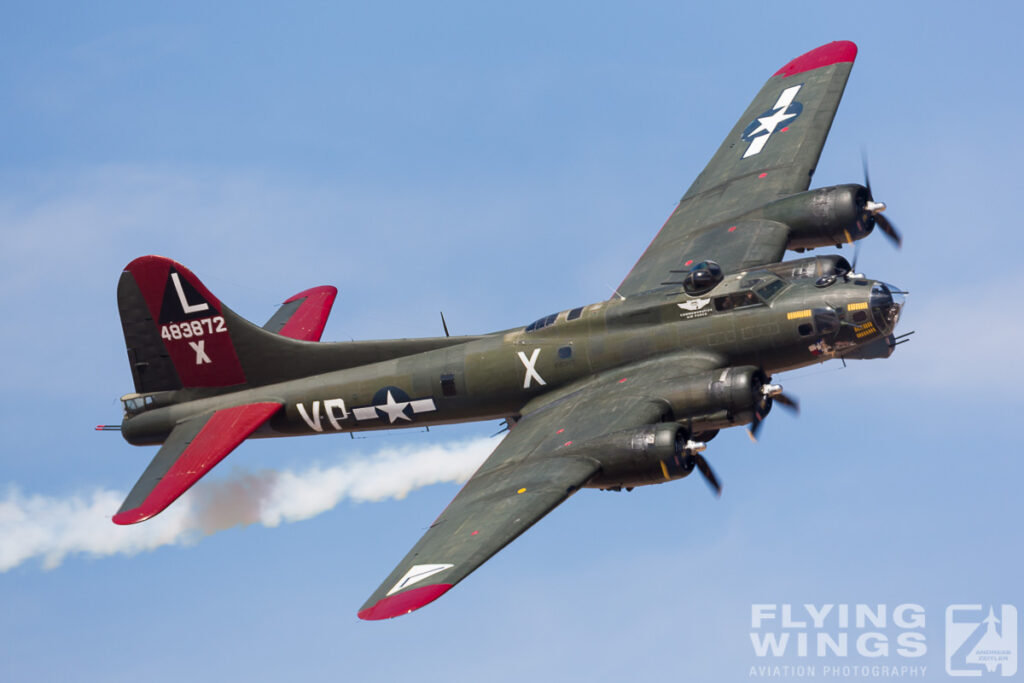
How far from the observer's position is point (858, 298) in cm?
4038

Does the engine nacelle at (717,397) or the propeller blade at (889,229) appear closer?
the engine nacelle at (717,397)

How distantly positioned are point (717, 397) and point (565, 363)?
5.15 meters

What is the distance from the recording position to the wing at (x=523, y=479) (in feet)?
114

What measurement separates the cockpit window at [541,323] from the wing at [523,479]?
185 centimetres

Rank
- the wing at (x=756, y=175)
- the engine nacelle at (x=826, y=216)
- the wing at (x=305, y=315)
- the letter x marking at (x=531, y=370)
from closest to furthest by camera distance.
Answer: the letter x marking at (x=531, y=370) < the engine nacelle at (x=826, y=216) < the wing at (x=756, y=175) < the wing at (x=305, y=315)

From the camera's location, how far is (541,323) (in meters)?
43.3

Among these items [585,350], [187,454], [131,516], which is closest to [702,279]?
[585,350]

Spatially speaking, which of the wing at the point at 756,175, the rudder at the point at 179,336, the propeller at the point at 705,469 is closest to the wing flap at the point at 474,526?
the propeller at the point at 705,469

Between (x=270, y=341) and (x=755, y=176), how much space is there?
15.3 metres

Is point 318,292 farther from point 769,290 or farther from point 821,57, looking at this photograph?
point 821,57

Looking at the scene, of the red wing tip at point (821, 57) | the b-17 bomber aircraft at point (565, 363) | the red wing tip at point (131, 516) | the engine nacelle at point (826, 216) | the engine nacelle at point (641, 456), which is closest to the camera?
the engine nacelle at point (641, 456)

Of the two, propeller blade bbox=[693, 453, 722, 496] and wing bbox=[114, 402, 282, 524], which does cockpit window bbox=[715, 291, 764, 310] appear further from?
wing bbox=[114, 402, 282, 524]

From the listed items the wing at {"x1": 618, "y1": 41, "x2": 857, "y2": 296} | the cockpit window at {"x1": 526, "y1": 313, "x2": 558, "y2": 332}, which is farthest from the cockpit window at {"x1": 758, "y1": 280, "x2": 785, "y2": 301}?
the cockpit window at {"x1": 526, "y1": 313, "x2": 558, "y2": 332}

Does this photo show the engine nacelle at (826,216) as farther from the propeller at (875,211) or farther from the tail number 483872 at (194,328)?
the tail number 483872 at (194,328)
